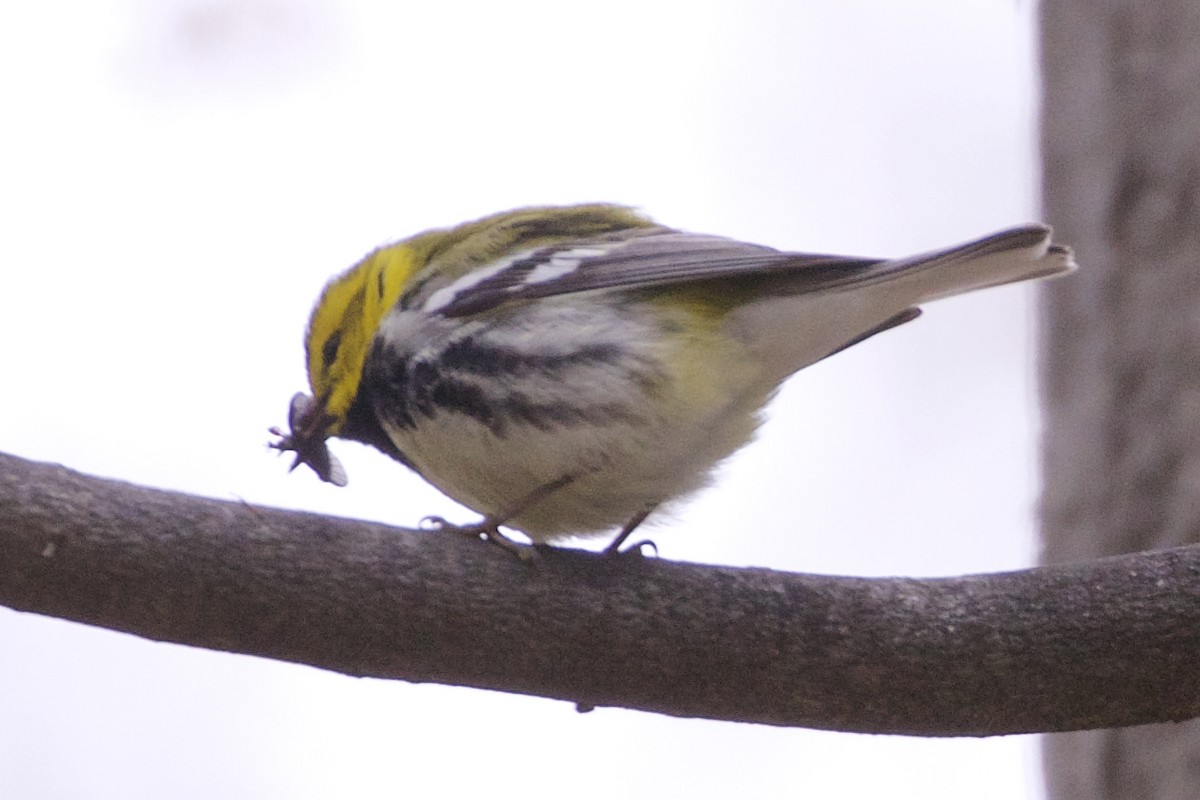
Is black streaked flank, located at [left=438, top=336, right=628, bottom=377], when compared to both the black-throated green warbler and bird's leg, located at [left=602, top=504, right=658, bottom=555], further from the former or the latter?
bird's leg, located at [left=602, top=504, right=658, bottom=555]

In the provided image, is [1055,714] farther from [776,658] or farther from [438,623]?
[438,623]

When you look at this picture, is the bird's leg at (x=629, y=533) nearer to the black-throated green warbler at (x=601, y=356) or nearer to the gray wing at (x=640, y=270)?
the black-throated green warbler at (x=601, y=356)

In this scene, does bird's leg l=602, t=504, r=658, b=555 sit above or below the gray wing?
below

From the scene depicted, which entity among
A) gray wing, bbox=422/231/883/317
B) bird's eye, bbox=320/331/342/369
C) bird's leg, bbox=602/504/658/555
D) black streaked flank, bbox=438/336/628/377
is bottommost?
bird's leg, bbox=602/504/658/555

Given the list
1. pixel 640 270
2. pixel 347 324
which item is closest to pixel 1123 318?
pixel 640 270

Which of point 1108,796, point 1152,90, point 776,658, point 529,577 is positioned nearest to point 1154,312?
point 1152,90

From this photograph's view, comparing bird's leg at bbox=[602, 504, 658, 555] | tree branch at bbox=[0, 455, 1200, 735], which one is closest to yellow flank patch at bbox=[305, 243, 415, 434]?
bird's leg at bbox=[602, 504, 658, 555]
